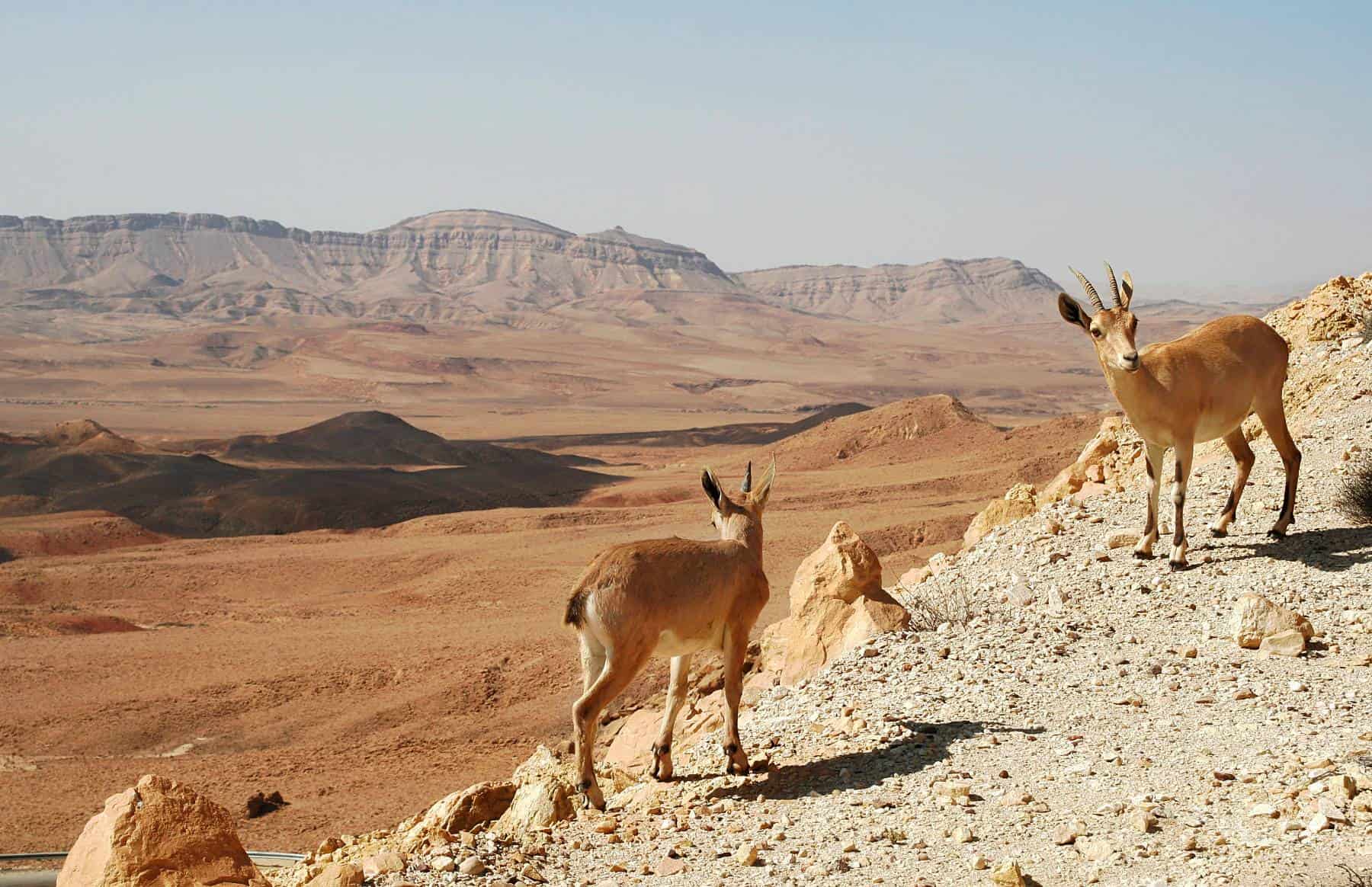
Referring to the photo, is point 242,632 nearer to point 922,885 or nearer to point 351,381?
point 922,885

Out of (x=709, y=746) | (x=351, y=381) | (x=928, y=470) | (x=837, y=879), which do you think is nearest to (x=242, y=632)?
(x=709, y=746)

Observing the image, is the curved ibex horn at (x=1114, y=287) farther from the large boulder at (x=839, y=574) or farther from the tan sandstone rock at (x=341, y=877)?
the tan sandstone rock at (x=341, y=877)

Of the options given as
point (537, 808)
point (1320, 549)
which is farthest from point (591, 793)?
point (1320, 549)

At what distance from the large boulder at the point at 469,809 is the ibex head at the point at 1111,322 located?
576 cm

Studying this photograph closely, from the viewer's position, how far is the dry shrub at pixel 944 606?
33.8 ft

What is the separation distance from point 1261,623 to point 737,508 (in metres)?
3.71

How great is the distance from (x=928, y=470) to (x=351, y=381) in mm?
74329

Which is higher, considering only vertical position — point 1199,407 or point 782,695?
point 1199,407

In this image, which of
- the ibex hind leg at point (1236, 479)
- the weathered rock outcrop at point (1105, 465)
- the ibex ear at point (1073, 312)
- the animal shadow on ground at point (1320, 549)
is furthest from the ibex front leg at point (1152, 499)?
the weathered rock outcrop at point (1105, 465)

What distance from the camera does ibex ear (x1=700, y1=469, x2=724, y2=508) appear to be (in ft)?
26.7

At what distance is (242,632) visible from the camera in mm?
24547

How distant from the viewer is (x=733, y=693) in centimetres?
770

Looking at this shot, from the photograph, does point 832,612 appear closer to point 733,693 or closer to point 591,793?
point 733,693

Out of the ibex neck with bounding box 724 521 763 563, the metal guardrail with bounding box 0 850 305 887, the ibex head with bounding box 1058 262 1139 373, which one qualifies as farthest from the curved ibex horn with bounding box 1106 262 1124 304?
the metal guardrail with bounding box 0 850 305 887
